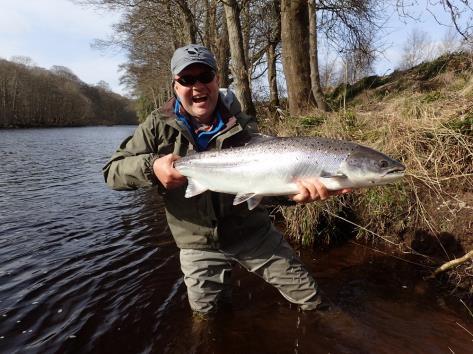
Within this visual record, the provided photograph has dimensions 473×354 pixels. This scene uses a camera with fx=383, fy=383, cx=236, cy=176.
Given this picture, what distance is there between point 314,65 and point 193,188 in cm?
778

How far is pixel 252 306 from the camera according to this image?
464 centimetres

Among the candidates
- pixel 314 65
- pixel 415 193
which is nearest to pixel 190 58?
pixel 415 193

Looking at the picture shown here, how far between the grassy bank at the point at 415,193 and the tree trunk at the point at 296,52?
2.78 m

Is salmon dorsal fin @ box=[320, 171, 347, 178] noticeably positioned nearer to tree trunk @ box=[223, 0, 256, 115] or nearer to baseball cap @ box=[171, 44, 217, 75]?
baseball cap @ box=[171, 44, 217, 75]

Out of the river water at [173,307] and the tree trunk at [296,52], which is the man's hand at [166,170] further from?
the tree trunk at [296,52]

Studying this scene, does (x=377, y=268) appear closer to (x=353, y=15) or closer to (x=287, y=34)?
(x=287, y=34)

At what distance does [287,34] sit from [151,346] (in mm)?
8107

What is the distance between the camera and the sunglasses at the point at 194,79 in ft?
11.0

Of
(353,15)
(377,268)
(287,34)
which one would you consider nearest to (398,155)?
(377,268)

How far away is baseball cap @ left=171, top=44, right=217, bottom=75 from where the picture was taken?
3.27 meters

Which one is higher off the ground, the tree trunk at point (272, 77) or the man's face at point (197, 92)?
the tree trunk at point (272, 77)

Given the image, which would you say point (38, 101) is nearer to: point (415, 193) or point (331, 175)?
point (415, 193)

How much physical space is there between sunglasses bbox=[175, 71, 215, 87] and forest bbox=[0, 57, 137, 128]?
69.8m

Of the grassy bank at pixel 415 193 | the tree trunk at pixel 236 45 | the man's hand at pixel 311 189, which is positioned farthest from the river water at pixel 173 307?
the tree trunk at pixel 236 45
